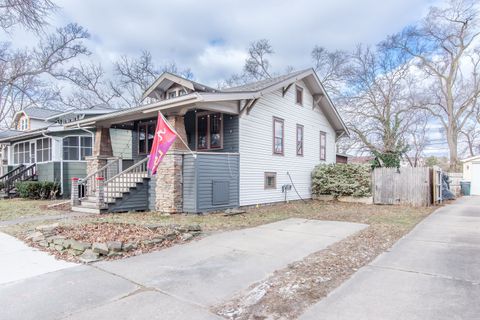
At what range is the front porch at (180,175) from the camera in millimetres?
10422

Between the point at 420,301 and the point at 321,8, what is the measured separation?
41.3 ft

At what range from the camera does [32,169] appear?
18812 mm

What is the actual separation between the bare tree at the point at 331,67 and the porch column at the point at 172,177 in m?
22.1

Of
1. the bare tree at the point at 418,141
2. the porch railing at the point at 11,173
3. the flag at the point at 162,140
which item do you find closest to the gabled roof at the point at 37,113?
the porch railing at the point at 11,173

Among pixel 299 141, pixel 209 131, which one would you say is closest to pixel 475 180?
pixel 299 141

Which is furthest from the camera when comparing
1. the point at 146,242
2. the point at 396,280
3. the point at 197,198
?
the point at 197,198

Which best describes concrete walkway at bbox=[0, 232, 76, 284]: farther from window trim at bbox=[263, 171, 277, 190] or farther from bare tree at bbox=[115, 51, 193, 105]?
bare tree at bbox=[115, 51, 193, 105]

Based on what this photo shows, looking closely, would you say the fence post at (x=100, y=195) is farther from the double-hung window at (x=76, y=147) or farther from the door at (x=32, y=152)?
the door at (x=32, y=152)

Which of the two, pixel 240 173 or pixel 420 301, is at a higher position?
pixel 240 173

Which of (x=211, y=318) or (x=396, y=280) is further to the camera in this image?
(x=396, y=280)

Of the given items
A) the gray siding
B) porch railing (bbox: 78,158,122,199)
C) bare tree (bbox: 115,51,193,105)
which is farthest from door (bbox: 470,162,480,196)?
bare tree (bbox: 115,51,193,105)

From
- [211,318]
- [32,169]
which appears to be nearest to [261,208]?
[211,318]

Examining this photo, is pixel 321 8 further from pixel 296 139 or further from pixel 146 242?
pixel 146 242

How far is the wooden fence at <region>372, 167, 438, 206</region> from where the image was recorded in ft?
46.4
